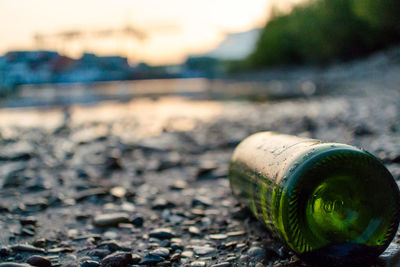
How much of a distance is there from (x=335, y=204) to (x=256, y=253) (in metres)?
0.46

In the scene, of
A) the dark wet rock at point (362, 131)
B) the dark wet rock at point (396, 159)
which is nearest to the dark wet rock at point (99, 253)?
the dark wet rock at point (396, 159)

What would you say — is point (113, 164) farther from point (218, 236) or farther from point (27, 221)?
point (218, 236)

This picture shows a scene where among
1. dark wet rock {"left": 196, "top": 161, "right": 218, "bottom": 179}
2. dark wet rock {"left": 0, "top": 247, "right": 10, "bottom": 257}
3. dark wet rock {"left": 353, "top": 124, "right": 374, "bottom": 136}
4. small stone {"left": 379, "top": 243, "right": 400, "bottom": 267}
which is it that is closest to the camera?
small stone {"left": 379, "top": 243, "right": 400, "bottom": 267}

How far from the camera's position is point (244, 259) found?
1.59 meters

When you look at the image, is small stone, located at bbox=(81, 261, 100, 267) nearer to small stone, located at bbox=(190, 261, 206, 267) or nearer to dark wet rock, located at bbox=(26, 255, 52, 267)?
dark wet rock, located at bbox=(26, 255, 52, 267)

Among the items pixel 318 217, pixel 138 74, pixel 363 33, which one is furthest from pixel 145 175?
pixel 138 74

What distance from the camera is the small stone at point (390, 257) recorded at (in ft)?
4.48

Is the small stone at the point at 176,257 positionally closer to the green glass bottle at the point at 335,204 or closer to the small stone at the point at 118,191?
the green glass bottle at the point at 335,204

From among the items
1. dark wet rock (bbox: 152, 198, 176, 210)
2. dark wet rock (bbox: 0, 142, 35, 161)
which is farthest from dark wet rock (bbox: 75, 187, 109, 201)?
dark wet rock (bbox: 0, 142, 35, 161)

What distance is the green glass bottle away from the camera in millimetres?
1253

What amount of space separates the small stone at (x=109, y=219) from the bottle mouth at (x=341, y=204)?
1162 mm

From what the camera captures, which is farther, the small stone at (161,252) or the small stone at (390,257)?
the small stone at (161,252)

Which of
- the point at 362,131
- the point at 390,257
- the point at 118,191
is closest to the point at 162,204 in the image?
the point at 118,191

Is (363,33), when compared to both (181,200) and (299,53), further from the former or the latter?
(181,200)
